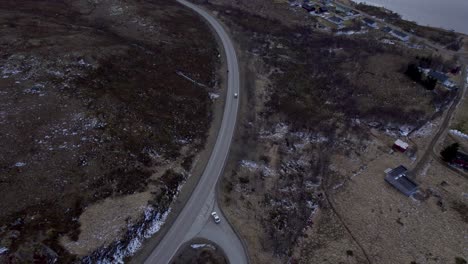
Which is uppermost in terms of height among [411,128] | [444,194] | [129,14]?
[129,14]

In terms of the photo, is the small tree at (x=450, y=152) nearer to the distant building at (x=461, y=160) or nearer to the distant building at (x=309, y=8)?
the distant building at (x=461, y=160)

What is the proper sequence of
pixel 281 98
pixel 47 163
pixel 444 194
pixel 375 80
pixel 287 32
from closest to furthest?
1. pixel 47 163
2. pixel 444 194
3. pixel 281 98
4. pixel 375 80
5. pixel 287 32

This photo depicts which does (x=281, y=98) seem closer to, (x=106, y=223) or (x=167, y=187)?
(x=167, y=187)

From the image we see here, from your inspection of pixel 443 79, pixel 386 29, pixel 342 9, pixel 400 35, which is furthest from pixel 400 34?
pixel 443 79

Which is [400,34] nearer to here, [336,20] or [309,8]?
[336,20]

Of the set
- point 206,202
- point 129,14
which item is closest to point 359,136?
point 206,202

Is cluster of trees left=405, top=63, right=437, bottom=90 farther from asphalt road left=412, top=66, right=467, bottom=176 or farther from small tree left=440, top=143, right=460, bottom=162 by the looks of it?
small tree left=440, top=143, right=460, bottom=162
